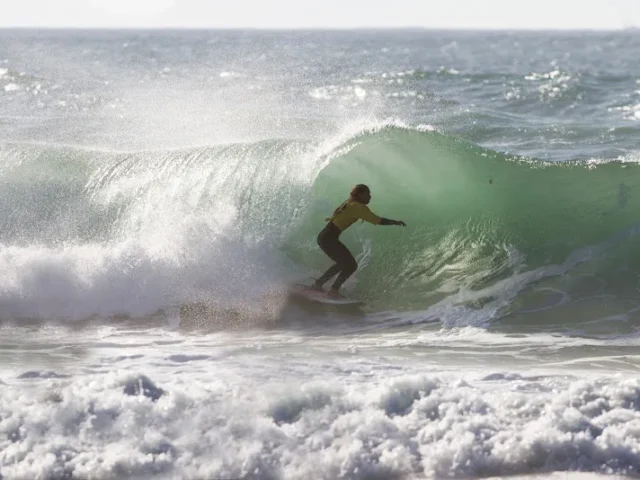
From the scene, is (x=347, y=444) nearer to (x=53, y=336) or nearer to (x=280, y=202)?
(x=53, y=336)

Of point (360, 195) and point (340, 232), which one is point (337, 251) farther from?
point (360, 195)

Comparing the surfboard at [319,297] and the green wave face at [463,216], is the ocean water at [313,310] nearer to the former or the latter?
the green wave face at [463,216]

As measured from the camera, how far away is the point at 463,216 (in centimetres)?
1212

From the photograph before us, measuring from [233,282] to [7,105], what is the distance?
1818cm

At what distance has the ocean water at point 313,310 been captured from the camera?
6.04m

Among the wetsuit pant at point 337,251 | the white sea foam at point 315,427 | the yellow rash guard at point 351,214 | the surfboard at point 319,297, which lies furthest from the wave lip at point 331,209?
the white sea foam at point 315,427

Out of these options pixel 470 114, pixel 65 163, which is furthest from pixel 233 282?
pixel 470 114

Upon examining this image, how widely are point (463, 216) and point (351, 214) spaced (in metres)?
2.79

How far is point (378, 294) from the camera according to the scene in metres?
10.5

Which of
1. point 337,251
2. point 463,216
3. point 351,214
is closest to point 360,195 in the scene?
point 351,214

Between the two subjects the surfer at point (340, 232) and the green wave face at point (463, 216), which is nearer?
the surfer at point (340, 232)

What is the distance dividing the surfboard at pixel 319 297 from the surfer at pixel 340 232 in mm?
54

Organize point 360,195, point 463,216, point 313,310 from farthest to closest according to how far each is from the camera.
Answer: point 463,216
point 313,310
point 360,195

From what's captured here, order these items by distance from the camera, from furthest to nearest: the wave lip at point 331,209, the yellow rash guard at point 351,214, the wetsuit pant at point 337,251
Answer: the wave lip at point 331,209 → the wetsuit pant at point 337,251 → the yellow rash guard at point 351,214
